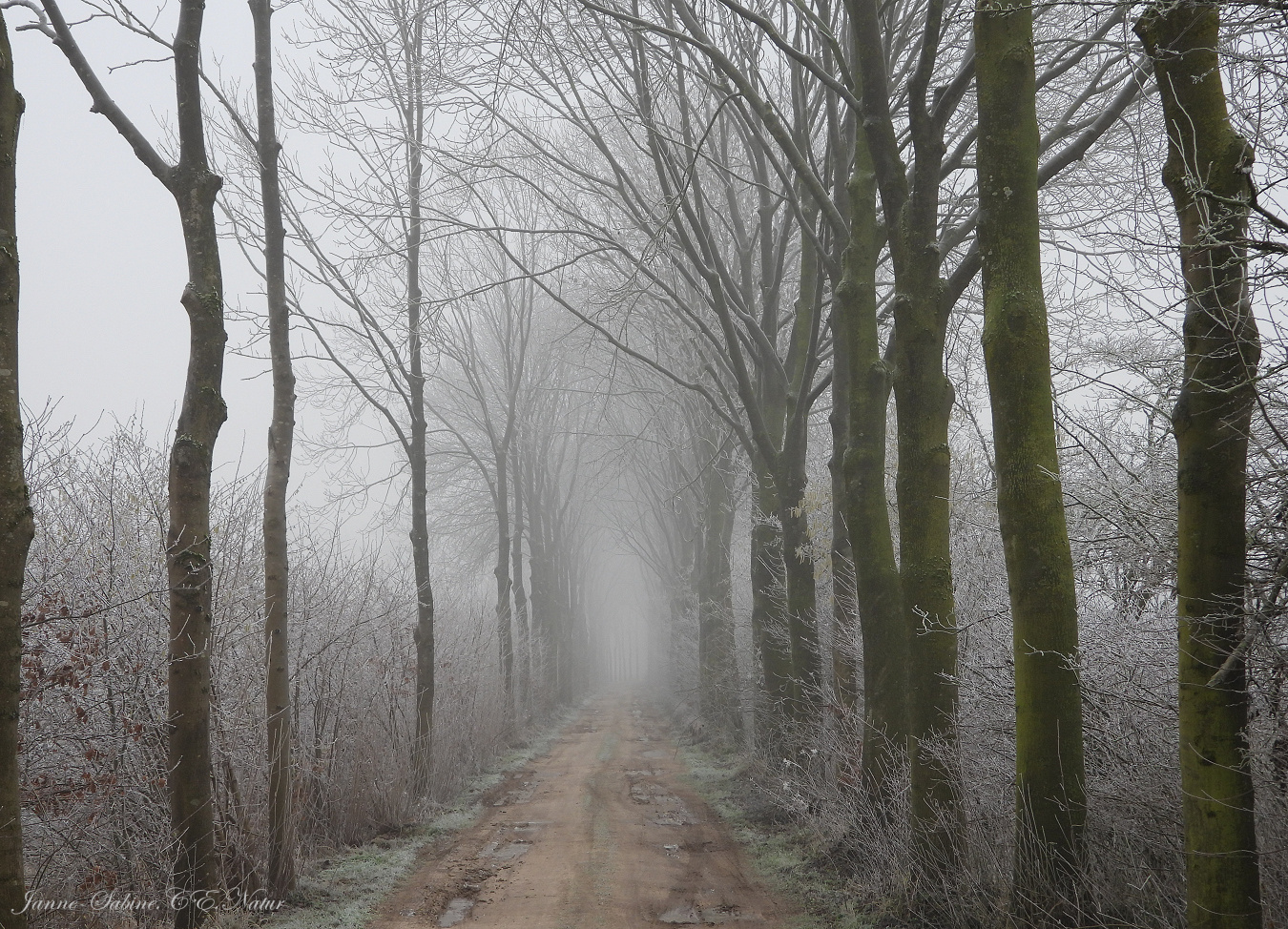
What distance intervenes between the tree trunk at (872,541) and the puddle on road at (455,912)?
3.09 metres

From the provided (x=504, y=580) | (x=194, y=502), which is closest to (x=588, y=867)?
(x=194, y=502)

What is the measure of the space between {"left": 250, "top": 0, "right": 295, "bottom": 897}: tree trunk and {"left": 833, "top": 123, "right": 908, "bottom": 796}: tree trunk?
172 inches

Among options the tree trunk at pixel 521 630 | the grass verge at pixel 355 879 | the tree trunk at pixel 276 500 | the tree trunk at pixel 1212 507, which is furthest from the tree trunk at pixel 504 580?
the tree trunk at pixel 1212 507

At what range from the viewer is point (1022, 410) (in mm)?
4242

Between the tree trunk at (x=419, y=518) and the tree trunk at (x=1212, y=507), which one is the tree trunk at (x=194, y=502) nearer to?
the tree trunk at (x=419, y=518)

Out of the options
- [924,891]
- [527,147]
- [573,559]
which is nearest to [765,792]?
[924,891]

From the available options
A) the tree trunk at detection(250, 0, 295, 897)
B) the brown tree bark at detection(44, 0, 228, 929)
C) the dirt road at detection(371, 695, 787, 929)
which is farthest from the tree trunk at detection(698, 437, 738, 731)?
the brown tree bark at detection(44, 0, 228, 929)

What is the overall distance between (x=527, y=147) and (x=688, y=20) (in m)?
7.08

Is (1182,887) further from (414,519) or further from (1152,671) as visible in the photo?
(414,519)

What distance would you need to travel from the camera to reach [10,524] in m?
3.33

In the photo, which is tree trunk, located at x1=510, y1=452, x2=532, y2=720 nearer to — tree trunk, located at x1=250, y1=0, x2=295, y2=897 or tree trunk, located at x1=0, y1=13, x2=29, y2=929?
tree trunk, located at x1=250, y1=0, x2=295, y2=897

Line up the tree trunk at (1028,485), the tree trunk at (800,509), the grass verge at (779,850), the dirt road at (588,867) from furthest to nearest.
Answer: the tree trunk at (800,509) < the dirt road at (588,867) < the grass verge at (779,850) < the tree trunk at (1028,485)

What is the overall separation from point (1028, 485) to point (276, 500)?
552 cm

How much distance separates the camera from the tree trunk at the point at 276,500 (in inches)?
249
